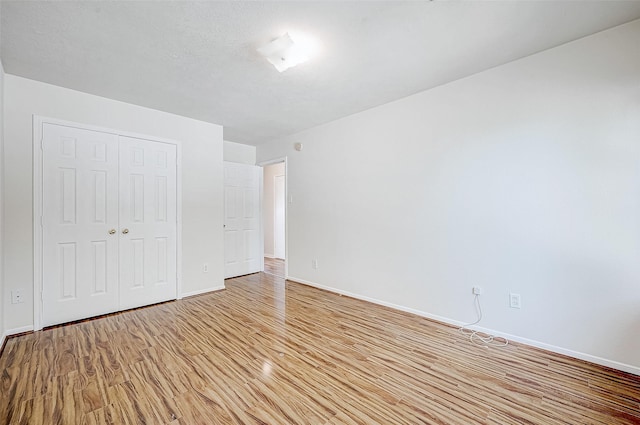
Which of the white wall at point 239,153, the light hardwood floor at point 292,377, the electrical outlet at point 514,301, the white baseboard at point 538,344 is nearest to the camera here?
the light hardwood floor at point 292,377

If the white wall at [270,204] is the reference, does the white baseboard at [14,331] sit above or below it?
below

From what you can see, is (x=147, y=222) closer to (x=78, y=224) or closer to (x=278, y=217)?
(x=78, y=224)

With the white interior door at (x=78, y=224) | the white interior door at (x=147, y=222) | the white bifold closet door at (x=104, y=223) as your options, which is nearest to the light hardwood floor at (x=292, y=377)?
the white interior door at (x=78, y=224)

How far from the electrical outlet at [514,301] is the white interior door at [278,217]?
16.6 feet

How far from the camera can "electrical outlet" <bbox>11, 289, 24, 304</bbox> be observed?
8.16ft

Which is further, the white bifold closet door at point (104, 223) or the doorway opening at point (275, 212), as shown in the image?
the doorway opening at point (275, 212)

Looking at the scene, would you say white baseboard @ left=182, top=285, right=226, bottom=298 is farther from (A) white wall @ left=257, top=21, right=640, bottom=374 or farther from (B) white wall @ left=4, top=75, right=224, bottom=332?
(A) white wall @ left=257, top=21, right=640, bottom=374

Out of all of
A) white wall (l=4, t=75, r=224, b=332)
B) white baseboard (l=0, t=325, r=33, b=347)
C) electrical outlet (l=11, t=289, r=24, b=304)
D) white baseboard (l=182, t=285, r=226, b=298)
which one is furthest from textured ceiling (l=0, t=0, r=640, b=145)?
white baseboard (l=182, t=285, r=226, b=298)

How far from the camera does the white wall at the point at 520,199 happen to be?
1.94 metres

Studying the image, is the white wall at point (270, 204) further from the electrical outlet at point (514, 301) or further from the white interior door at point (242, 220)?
the electrical outlet at point (514, 301)

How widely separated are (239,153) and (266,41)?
3.18 meters

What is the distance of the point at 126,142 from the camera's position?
3152 mm

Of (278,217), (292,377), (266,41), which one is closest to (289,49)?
(266,41)

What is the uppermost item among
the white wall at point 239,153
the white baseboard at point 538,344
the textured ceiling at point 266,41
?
the textured ceiling at point 266,41
